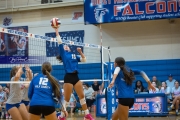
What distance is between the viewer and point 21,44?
54.0ft

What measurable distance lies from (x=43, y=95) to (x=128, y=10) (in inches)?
380

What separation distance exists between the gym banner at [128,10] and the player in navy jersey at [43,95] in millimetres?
9309

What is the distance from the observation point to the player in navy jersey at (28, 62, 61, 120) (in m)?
4.91

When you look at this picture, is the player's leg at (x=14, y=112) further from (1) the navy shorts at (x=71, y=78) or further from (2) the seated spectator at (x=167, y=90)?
(2) the seated spectator at (x=167, y=90)

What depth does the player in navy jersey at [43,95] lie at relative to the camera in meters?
4.91

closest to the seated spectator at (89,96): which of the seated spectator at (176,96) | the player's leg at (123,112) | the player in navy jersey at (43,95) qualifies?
the seated spectator at (176,96)

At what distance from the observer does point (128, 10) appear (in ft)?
45.3

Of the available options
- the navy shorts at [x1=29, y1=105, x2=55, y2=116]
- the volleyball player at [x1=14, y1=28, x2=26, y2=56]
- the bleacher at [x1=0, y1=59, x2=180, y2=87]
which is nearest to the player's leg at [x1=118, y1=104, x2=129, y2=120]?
the navy shorts at [x1=29, y1=105, x2=55, y2=116]

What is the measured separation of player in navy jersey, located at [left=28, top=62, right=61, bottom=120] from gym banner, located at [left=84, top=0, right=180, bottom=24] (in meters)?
9.31

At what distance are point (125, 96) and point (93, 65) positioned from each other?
9.30m

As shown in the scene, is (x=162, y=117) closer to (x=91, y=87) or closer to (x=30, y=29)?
(x=91, y=87)

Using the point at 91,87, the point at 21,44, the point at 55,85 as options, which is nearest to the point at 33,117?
the point at 55,85

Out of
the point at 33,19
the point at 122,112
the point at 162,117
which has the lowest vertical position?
the point at 162,117

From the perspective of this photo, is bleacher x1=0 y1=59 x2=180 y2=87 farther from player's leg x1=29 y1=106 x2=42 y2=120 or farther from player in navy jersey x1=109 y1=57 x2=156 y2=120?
player's leg x1=29 y1=106 x2=42 y2=120
